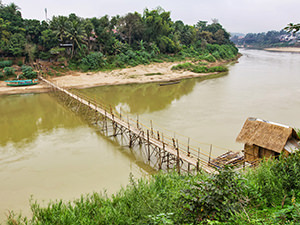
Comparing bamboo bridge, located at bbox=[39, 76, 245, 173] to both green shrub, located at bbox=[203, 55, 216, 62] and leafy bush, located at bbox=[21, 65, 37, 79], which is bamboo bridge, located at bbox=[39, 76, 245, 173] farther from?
green shrub, located at bbox=[203, 55, 216, 62]

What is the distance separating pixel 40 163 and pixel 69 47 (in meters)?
25.6

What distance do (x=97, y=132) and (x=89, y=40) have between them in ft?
79.9

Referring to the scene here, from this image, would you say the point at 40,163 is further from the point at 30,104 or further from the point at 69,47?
the point at 69,47

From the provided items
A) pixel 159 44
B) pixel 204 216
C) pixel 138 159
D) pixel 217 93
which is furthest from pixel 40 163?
pixel 159 44

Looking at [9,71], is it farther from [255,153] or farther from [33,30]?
[255,153]

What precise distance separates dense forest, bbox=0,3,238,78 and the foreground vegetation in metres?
28.2

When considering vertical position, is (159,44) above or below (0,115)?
above

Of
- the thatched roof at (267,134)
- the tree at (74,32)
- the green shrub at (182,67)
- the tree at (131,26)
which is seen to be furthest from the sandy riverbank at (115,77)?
the thatched roof at (267,134)

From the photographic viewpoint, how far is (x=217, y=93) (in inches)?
971

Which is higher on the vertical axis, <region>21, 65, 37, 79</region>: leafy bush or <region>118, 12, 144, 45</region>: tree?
<region>118, 12, 144, 45</region>: tree

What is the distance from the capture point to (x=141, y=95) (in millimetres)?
24844

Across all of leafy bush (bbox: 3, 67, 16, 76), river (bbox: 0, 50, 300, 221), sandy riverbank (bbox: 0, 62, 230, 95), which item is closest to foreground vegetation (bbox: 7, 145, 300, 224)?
river (bbox: 0, 50, 300, 221)

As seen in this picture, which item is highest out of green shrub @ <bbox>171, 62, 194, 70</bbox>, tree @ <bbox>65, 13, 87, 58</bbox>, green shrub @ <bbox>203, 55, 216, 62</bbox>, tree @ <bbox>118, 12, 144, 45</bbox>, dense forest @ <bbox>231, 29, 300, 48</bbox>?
dense forest @ <bbox>231, 29, 300, 48</bbox>

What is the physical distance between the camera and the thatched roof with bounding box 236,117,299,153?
8312 mm
